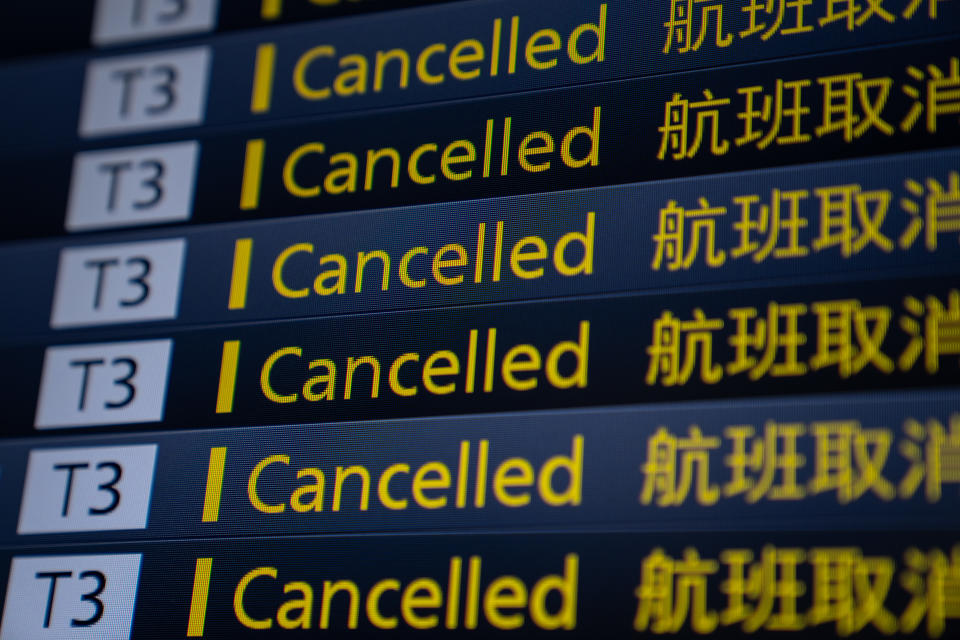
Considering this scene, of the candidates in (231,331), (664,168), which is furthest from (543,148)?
(231,331)

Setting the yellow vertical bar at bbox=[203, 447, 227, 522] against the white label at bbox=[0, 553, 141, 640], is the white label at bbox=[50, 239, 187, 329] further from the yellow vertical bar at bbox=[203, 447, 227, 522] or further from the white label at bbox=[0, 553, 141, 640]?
→ the white label at bbox=[0, 553, 141, 640]

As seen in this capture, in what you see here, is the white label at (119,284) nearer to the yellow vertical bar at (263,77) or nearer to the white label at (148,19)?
the yellow vertical bar at (263,77)

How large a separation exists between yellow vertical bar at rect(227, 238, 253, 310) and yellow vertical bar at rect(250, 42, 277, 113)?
33cm

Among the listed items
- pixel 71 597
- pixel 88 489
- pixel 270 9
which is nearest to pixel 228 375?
pixel 88 489

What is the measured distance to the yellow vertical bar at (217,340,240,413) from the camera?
2.70 metres

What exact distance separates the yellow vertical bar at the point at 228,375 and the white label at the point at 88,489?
16 cm

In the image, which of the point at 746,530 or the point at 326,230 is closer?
the point at 746,530

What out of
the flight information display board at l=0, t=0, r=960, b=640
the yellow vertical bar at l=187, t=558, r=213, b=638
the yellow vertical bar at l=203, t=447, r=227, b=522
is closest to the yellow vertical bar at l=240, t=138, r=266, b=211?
the flight information display board at l=0, t=0, r=960, b=640

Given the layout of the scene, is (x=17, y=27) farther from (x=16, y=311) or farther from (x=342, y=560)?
(x=342, y=560)

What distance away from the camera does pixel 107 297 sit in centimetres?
288

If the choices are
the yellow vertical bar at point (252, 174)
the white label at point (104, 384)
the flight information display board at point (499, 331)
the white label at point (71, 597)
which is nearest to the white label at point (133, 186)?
the flight information display board at point (499, 331)

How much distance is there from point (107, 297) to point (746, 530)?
1.44 metres

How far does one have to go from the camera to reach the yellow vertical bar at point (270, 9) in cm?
308

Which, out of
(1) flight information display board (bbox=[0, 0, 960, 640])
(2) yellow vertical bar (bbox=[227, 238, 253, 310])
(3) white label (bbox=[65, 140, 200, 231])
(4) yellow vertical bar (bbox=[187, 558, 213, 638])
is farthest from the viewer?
(3) white label (bbox=[65, 140, 200, 231])
